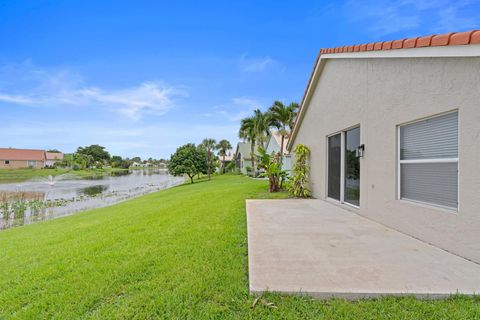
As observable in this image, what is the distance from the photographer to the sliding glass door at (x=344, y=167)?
666cm

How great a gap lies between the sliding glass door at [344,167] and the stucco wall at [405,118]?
0.35m

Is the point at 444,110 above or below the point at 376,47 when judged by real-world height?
below

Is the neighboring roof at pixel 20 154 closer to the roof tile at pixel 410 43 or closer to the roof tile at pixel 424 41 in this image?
the roof tile at pixel 410 43

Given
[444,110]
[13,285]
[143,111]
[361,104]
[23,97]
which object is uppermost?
[23,97]

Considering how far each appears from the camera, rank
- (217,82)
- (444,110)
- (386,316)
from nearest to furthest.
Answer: (386,316) → (444,110) → (217,82)

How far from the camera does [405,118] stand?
14.9 feet

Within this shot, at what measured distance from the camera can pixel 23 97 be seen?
25.7m

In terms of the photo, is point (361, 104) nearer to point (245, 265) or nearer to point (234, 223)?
point (234, 223)

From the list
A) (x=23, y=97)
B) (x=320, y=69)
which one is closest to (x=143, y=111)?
(x=23, y=97)

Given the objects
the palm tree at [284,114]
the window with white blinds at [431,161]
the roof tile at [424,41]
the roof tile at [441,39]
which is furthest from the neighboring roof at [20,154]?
the roof tile at [441,39]

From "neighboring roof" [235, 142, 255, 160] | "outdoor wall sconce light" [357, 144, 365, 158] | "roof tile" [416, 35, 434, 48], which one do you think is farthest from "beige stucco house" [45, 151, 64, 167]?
"roof tile" [416, 35, 434, 48]

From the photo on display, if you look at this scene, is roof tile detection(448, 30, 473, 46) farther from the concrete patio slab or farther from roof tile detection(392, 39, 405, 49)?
the concrete patio slab

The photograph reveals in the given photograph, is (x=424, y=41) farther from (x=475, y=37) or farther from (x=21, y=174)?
(x=21, y=174)

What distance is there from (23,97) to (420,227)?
3578 cm
